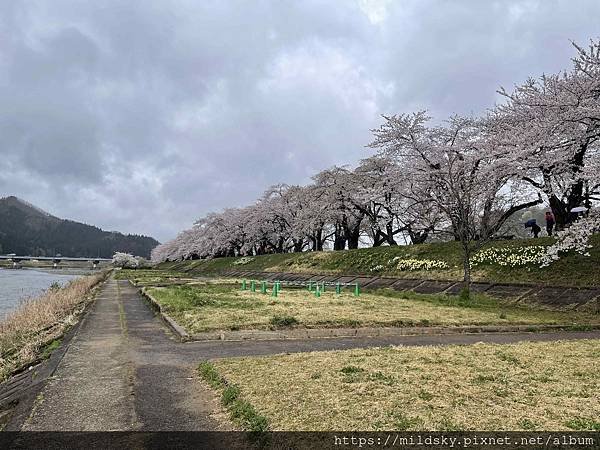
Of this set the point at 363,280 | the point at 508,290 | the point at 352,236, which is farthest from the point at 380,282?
the point at 352,236

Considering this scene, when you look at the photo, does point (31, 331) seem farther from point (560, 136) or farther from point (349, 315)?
point (560, 136)

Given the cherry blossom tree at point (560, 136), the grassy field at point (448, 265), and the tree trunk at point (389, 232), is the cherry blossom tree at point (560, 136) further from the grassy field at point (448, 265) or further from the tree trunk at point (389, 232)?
the tree trunk at point (389, 232)

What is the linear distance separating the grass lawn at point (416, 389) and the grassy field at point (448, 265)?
994 cm

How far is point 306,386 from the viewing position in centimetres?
537

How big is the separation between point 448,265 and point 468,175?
4580 mm

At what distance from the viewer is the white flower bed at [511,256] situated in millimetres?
18297

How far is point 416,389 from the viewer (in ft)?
16.9

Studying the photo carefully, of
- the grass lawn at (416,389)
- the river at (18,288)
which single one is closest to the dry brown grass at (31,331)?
the river at (18,288)

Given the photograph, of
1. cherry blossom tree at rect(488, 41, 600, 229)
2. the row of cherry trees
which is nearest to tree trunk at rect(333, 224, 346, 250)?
the row of cherry trees

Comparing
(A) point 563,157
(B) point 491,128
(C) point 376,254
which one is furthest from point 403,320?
(C) point 376,254

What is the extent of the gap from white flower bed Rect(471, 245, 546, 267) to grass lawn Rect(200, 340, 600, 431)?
38.2 feet

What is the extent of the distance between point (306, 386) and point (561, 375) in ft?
11.2

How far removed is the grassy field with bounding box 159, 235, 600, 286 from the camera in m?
16.2

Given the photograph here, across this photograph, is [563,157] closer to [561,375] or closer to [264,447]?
[561,375]
